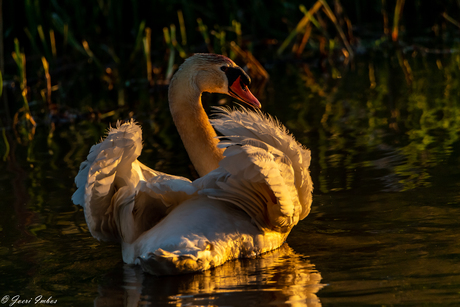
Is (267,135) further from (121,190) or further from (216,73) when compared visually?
(216,73)

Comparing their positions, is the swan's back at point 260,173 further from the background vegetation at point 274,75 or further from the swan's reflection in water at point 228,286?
Result: the background vegetation at point 274,75

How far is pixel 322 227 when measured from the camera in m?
4.61

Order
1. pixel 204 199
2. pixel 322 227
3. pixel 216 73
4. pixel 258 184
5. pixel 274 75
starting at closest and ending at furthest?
1. pixel 258 184
2. pixel 204 199
3. pixel 322 227
4. pixel 216 73
5. pixel 274 75

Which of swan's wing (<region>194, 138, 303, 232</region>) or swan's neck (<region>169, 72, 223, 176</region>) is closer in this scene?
swan's wing (<region>194, 138, 303, 232</region>)

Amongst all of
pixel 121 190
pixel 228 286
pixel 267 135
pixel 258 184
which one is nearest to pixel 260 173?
pixel 258 184

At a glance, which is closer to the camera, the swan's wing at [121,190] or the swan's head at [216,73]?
the swan's wing at [121,190]

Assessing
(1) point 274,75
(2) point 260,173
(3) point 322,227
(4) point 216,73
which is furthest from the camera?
(1) point 274,75

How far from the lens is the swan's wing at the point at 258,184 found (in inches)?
146

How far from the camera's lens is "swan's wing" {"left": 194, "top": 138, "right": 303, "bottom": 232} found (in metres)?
3.72

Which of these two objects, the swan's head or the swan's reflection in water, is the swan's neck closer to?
the swan's head

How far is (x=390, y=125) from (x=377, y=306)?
4837 mm

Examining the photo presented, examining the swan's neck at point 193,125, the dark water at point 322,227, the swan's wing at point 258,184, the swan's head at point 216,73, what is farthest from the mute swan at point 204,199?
the swan's head at point 216,73

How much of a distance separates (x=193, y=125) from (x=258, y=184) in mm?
1136

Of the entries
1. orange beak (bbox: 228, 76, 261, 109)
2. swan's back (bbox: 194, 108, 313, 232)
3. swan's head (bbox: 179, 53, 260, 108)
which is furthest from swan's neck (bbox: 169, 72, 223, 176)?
swan's back (bbox: 194, 108, 313, 232)
